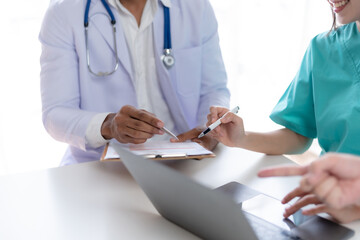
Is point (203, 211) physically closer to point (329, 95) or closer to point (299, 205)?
point (299, 205)

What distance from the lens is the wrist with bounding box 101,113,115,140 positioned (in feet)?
3.85

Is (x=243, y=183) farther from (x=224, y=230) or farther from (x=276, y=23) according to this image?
(x=276, y=23)

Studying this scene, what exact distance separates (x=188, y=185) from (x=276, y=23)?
2.47m

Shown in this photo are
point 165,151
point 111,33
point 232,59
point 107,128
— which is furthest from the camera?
point 232,59

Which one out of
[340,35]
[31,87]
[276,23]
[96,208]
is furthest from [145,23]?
[276,23]

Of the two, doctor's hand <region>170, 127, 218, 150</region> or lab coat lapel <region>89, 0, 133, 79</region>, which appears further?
lab coat lapel <region>89, 0, 133, 79</region>

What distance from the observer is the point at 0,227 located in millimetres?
830

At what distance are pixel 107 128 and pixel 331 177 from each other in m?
0.71

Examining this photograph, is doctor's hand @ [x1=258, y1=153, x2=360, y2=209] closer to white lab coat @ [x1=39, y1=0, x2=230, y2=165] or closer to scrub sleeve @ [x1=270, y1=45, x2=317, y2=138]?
scrub sleeve @ [x1=270, y1=45, x2=317, y2=138]

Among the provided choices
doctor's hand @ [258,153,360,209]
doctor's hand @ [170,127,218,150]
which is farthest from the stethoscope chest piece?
doctor's hand @ [258,153,360,209]

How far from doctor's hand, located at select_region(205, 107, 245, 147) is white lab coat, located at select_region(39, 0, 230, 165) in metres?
0.27

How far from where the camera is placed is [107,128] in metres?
1.18

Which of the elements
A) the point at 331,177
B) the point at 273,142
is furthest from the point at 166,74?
the point at 331,177

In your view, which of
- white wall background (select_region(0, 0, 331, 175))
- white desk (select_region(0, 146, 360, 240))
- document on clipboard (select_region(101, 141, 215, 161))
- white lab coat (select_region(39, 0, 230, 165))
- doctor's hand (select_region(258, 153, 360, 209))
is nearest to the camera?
doctor's hand (select_region(258, 153, 360, 209))
